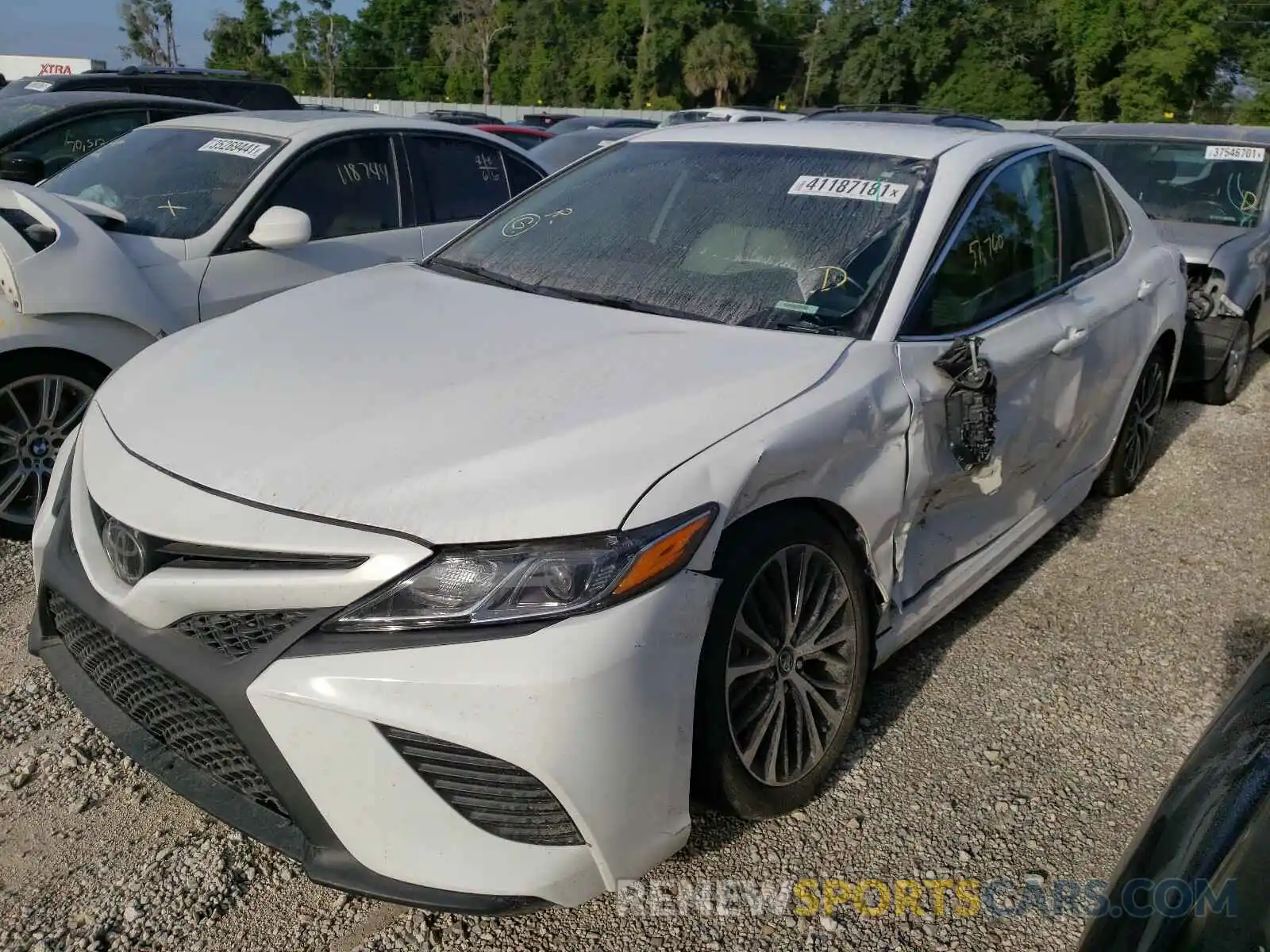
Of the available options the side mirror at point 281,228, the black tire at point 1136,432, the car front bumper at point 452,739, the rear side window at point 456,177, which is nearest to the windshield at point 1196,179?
the black tire at point 1136,432

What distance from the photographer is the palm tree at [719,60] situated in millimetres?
64062

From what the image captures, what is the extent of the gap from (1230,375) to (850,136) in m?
4.24

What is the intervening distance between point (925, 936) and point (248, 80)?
9315 millimetres

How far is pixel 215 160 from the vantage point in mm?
4852

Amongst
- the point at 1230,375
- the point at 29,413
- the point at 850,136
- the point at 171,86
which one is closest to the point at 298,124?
the point at 29,413

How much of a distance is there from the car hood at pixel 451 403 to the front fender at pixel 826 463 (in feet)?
0.14

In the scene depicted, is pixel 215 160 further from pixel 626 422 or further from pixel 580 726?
pixel 580 726

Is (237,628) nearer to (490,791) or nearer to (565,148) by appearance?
(490,791)

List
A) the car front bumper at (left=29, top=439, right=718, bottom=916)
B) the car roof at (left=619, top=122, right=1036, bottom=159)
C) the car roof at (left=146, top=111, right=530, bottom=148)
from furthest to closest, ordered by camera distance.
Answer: the car roof at (left=146, top=111, right=530, bottom=148)
the car roof at (left=619, top=122, right=1036, bottom=159)
the car front bumper at (left=29, top=439, right=718, bottom=916)

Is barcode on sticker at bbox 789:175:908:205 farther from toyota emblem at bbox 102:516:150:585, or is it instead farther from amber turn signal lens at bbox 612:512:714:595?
toyota emblem at bbox 102:516:150:585

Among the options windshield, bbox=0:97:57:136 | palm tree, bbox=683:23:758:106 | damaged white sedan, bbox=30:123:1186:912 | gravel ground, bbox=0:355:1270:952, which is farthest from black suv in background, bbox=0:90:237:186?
palm tree, bbox=683:23:758:106

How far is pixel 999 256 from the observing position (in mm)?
3309

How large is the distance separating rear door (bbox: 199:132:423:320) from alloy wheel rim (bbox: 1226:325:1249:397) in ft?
15.8

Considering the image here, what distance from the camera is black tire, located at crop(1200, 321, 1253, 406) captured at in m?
6.36
